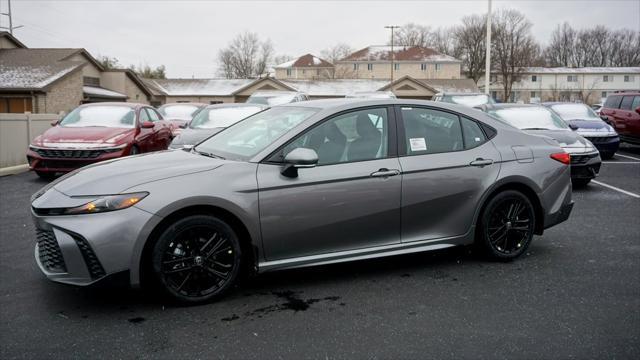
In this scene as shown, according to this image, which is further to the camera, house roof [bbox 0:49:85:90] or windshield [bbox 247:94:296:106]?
house roof [bbox 0:49:85:90]

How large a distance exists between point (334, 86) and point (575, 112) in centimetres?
4469

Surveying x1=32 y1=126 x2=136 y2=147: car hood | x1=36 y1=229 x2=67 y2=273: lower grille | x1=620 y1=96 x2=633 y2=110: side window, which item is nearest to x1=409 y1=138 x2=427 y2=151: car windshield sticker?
x1=36 y1=229 x2=67 y2=273: lower grille

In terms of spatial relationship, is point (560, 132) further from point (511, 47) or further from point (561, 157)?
point (511, 47)

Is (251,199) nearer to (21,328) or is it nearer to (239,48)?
(21,328)

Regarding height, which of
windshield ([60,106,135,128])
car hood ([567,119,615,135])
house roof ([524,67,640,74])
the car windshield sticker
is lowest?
the car windshield sticker

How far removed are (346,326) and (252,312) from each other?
0.72 meters

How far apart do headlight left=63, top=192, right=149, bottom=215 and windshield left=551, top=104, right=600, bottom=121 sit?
13572 mm

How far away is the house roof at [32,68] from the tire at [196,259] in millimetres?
32490

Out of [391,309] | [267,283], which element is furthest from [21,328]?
[391,309]

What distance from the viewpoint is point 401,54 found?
8838 centimetres

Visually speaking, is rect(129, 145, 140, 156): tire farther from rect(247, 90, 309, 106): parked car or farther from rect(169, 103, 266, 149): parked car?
rect(247, 90, 309, 106): parked car

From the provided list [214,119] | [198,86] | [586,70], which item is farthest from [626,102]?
[586,70]

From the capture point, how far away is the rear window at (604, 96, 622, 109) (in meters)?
18.4

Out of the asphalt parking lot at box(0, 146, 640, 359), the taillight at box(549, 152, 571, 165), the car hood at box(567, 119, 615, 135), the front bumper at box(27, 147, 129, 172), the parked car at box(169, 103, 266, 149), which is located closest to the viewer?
the asphalt parking lot at box(0, 146, 640, 359)
